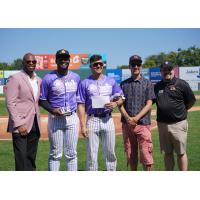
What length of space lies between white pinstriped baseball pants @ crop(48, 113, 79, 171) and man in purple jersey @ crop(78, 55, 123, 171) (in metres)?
0.17

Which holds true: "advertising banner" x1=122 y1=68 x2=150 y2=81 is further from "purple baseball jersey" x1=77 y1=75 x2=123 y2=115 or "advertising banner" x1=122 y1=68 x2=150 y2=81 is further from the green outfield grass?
"purple baseball jersey" x1=77 y1=75 x2=123 y2=115

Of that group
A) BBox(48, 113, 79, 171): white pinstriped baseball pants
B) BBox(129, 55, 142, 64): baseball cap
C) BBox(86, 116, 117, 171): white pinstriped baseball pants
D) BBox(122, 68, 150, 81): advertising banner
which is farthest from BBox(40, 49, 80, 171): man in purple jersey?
BBox(122, 68, 150, 81): advertising banner

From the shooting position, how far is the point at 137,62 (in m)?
5.74

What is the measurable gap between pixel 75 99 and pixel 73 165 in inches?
40.9

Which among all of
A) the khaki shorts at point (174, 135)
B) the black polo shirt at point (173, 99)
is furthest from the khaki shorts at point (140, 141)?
the black polo shirt at point (173, 99)

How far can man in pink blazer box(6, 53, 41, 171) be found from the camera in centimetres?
534

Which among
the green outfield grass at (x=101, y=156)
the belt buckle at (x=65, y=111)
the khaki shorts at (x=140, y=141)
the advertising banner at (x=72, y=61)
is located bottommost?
the green outfield grass at (x=101, y=156)

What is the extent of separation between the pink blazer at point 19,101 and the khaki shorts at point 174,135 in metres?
2.18

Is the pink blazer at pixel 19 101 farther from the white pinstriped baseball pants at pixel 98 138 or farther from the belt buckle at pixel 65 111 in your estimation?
the white pinstriped baseball pants at pixel 98 138

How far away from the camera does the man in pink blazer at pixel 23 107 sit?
17.5 feet

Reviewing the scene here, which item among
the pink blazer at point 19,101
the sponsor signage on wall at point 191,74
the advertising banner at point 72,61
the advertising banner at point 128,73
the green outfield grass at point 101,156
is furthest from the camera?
the advertising banner at point 72,61

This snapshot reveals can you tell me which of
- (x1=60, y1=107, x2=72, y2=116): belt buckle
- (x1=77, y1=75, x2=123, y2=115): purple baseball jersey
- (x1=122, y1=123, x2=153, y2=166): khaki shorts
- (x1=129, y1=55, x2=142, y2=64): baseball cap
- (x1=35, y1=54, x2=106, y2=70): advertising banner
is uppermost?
(x1=35, y1=54, x2=106, y2=70): advertising banner

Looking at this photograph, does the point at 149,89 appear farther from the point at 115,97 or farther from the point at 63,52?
the point at 63,52

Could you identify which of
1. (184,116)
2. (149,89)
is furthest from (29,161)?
(184,116)
